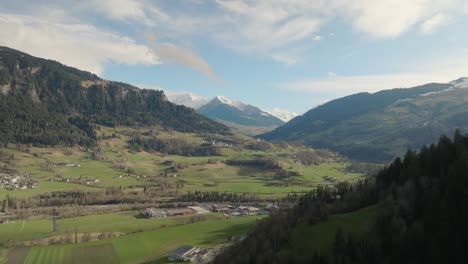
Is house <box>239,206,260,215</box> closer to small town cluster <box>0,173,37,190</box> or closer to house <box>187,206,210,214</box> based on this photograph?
house <box>187,206,210,214</box>

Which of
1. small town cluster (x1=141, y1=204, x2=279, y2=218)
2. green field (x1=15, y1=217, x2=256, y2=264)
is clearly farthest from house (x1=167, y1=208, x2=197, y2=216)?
green field (x1=15, y1=217, x2=256, y2=264)

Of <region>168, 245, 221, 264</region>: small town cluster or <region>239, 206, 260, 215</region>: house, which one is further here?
<region>239, 206, 260, 215</region>: house

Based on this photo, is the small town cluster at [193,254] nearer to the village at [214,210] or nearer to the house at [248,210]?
the village at [214,210]

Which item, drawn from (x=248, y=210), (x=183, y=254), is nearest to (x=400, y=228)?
(x=183, y=254)

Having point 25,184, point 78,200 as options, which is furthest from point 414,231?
point 25,184

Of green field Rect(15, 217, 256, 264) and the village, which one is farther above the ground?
the village

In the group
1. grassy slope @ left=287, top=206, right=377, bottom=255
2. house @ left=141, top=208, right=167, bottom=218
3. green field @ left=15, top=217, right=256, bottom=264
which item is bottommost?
green field @ left=15, top=217, right=256, bottom=264

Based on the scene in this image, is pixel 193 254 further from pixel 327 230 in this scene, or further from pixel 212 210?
pixel 212 210

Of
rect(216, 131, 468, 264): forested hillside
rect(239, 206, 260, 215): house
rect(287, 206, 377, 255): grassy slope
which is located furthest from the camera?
rect(239, 206, 260, 215): house
